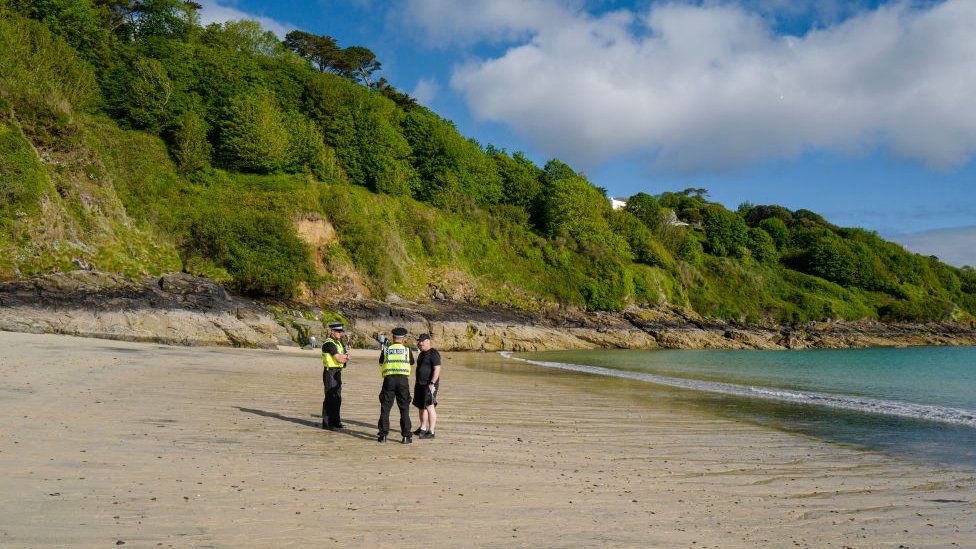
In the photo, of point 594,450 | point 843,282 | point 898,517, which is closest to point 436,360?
point 594,450

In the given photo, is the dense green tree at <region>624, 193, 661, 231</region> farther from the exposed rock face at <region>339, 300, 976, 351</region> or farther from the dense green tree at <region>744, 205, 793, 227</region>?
the dense green tree at <region>744, 205, 793, 227</region>

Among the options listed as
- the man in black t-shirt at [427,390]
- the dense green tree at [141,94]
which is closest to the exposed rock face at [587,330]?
the dense green tree at [141,94]

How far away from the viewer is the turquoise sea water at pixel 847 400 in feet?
36.2

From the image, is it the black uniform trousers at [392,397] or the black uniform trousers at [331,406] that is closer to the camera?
the black uniform trousers at [392,397]

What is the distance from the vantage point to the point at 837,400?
16.8 m

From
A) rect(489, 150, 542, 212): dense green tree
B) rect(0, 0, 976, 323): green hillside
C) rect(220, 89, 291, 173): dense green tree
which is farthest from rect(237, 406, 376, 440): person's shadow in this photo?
rect(489, 150, 542, 212): dense green tree

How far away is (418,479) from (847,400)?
50.9 feet

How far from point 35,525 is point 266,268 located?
2778cm

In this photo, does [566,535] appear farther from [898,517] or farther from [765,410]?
[765,410]

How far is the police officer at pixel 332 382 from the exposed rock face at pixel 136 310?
15912 mm

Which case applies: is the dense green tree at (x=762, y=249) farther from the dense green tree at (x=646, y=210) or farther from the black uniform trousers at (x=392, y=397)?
the black uniform trousers at (x=392, y=397)

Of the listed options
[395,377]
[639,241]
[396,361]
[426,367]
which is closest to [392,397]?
[395,377]

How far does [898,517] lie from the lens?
5980mm

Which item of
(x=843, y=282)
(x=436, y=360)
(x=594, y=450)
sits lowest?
(x=594, y=450)
